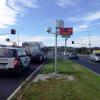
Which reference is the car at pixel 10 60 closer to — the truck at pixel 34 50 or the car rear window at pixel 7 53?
the car rear window at pixel 7 53

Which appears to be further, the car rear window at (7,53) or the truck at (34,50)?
the truck at (34,50)

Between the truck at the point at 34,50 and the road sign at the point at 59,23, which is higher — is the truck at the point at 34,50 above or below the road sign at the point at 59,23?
below

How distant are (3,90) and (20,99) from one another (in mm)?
3039

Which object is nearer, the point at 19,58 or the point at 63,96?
the point at 63,96

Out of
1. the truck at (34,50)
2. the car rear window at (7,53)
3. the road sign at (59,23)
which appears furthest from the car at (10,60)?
the truck at (34,50)

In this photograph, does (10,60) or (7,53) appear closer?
(10,60)

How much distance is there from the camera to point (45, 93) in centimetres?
1265

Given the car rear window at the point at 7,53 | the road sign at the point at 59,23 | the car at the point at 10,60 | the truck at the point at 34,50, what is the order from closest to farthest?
the road sign at the point at 59,23, the car at the point at 10,60, the car rear window at the point at 7,53, the truck at the point at 34,50

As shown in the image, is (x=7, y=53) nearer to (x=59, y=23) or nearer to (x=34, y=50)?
(x=59, y=23)

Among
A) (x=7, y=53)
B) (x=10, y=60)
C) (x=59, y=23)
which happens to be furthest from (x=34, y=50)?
(x=59, y=23)

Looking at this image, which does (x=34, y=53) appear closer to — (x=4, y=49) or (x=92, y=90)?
(x=4, y=49)

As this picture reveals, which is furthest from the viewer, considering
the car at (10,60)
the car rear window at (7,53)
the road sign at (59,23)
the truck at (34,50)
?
the truck at (34,50)

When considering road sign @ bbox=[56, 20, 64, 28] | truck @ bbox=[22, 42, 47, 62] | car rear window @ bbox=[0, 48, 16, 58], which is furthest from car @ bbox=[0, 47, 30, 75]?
truck @ bbox=[22, 42, 47, 62]

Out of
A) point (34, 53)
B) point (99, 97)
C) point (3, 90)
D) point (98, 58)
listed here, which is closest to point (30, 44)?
point (34, 53)
